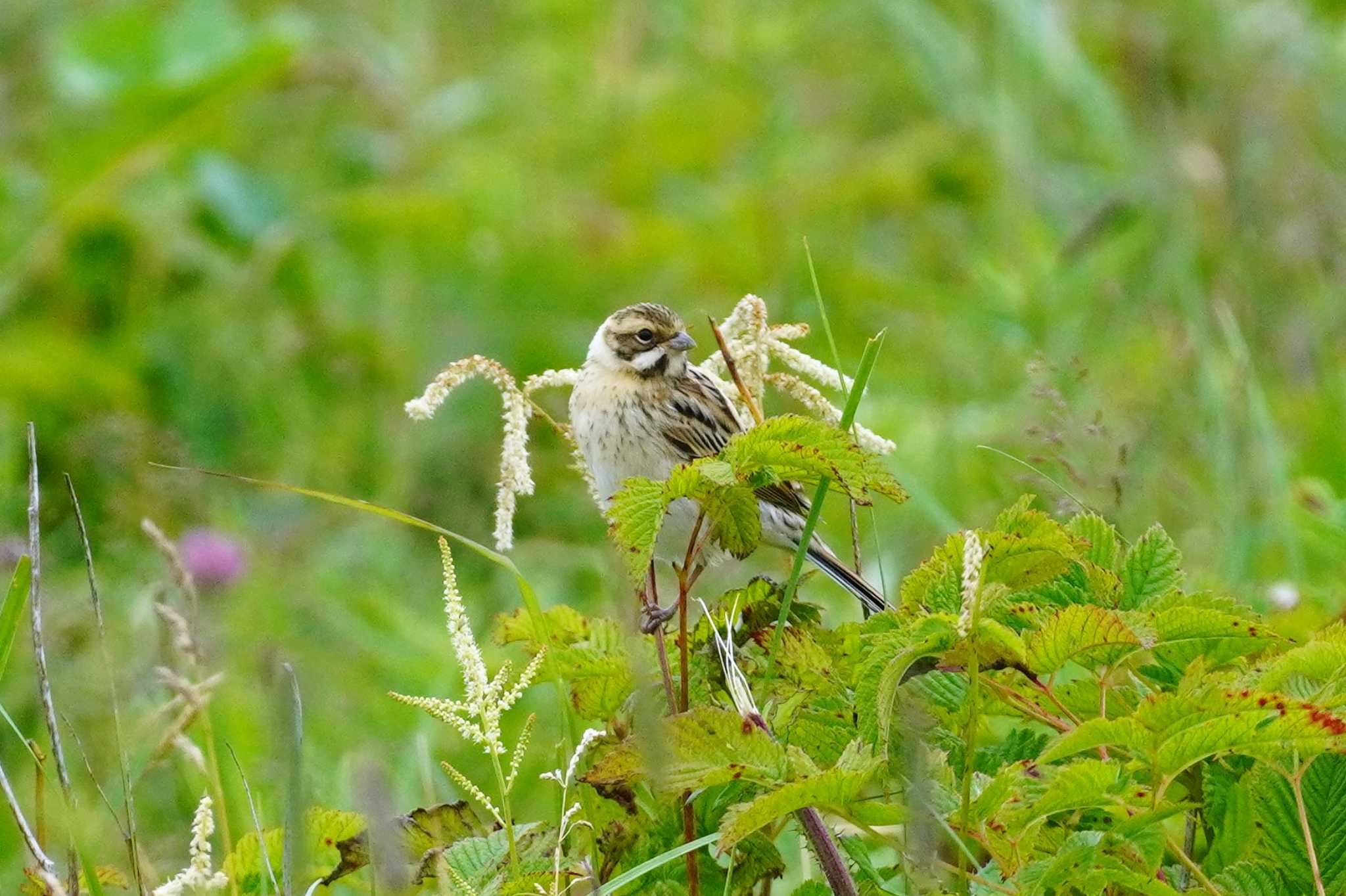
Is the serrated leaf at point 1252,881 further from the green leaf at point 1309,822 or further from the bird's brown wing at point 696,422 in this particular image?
the bird's brown wing at point 696,422

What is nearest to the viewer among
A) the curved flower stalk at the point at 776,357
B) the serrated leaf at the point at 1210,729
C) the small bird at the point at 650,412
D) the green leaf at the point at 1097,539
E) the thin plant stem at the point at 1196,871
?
the serrated leaf at the point at 1210,729

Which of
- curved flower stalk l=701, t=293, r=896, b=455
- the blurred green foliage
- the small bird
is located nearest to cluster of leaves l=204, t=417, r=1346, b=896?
curved flower stalk l=701, t=293, r=896, b=455

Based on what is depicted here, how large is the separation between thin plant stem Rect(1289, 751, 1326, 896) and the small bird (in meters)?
1.83

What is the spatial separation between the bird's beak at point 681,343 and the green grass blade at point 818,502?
1923 millimetres

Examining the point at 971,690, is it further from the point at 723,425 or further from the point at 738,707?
the point at 723,425

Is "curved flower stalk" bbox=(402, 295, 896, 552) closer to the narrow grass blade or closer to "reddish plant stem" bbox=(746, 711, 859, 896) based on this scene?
the narrow grass blade

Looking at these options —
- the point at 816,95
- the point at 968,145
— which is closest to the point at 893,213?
the point at 968,145

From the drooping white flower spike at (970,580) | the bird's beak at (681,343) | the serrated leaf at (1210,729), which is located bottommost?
the bird's beak at (681,343)

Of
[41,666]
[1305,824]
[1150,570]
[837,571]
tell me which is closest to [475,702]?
[41,666]

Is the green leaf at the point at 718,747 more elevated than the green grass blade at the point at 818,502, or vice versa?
the green grass blade at the point at 818,502

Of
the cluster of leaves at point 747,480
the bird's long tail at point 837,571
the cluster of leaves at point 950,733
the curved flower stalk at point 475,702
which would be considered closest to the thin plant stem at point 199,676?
the cluster of leaves at point 950,733

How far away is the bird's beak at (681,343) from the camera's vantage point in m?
3.92

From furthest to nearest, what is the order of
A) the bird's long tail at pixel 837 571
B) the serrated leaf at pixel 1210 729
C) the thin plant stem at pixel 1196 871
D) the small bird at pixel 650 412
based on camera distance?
the small bird at pixel 650 412
the bird's long tail at pixel 837 571
the thin plant stem at pixel 1196 871
the serrated leaf at pixel 1210 729

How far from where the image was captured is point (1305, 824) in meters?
1.84
